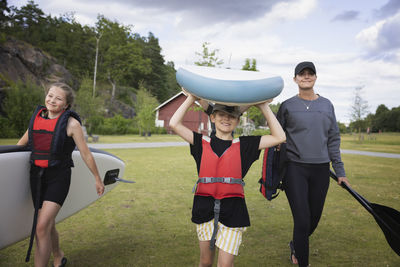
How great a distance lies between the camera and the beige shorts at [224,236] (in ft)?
7.06

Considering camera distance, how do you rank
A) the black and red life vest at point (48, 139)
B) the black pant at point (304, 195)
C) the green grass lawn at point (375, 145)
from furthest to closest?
1. the green grass lawn at point (375, 145)
2. the black pant at point (304, 195)
3. the black and red life vest at point (48, 139)

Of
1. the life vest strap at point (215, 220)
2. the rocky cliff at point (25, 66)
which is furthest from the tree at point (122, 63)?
the life vest strap at point (215, 220)

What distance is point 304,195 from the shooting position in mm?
3027

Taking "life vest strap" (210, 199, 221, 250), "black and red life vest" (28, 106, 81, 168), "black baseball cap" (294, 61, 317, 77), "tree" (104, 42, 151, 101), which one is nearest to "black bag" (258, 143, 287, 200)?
"black baseball cap" (294, 61, 317, 77)

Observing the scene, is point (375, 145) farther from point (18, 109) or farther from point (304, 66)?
point (18, 109)

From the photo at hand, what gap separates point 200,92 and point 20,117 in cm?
2348

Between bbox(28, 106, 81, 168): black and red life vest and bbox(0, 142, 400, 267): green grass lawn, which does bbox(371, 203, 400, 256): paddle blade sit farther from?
bbox(28, 106, 81, 168): black and red life vest

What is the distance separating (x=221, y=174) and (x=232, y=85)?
72cm

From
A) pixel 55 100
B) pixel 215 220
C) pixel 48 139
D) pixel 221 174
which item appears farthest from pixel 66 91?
pixel 215 220

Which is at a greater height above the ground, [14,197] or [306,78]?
[306,78]

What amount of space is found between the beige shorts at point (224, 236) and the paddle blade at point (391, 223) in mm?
1701

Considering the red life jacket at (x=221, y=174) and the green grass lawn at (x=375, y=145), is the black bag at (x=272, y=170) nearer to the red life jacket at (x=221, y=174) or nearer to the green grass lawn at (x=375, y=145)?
the red life jacket at (x=221, y=174)

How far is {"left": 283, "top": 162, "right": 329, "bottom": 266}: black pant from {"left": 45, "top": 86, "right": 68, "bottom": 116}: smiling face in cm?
242

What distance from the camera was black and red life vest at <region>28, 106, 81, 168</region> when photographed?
2.53m
